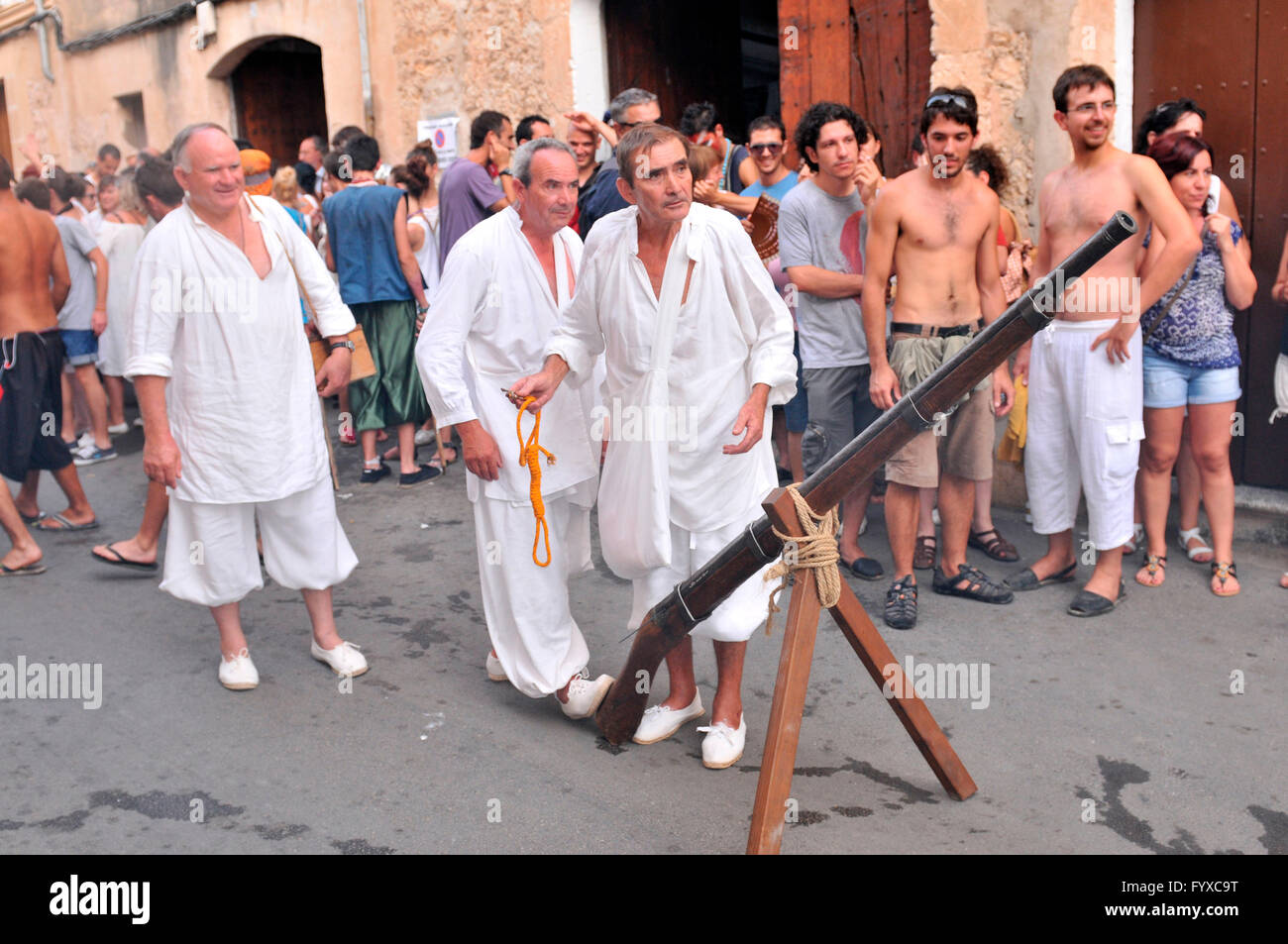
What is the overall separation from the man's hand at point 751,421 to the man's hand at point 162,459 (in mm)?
2061

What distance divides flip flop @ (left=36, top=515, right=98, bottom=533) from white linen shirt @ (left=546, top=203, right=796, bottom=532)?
4.54 m

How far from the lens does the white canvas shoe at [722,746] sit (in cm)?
383

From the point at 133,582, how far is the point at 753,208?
3.70 meters

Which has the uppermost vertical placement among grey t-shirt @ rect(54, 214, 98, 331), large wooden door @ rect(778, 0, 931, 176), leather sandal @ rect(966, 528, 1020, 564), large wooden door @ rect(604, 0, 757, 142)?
large wooden door @ rect(604, 0, 757, 142)

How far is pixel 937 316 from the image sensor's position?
5.21 meters

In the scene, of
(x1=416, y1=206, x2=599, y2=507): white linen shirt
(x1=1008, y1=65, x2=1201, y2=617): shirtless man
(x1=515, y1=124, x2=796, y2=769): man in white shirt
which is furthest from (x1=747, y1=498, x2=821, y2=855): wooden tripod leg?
(x1=1008, y1=65, x2=1201, y2=617): shirtless man

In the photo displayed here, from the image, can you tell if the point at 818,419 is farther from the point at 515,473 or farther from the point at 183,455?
the point at 183,455

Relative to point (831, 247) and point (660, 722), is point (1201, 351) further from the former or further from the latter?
point (660, 722)

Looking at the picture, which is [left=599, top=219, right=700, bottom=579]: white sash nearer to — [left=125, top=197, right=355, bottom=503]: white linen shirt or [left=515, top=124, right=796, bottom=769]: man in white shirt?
[left=515, top=124, right=796, bottom=769]: man in white shirt

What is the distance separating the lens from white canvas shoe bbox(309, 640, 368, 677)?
4.72 metres

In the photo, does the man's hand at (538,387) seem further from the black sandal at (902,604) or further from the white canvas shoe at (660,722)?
the black sandal at (902,604)

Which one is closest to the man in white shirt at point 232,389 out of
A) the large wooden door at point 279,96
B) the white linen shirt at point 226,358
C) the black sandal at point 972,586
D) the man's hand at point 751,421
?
the white linen shirt at point 226,358

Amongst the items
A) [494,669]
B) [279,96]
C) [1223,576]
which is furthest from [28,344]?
[279,96]

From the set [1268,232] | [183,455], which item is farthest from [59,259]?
[1268,232]
